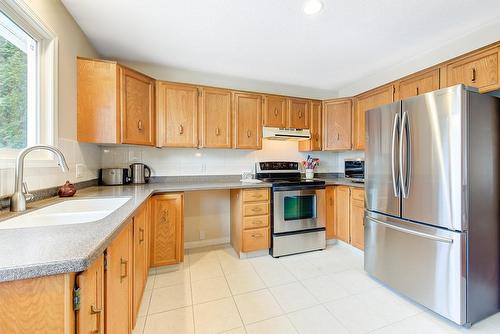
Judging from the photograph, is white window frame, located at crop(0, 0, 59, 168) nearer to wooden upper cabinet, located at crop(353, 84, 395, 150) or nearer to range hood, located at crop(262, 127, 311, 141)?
range hood, located at crop(262, 127, 311, 141)

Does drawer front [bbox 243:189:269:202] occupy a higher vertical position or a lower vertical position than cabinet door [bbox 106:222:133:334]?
higher

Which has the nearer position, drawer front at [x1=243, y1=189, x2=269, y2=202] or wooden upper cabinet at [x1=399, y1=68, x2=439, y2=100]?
wooden upper cabinet at [x1=399, y1=68, x2=439, y2=100]

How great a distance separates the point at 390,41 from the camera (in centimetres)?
220

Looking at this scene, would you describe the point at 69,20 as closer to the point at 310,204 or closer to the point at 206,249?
the point at 206,249

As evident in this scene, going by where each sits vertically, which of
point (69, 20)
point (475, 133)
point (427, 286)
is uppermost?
point (69, 20)

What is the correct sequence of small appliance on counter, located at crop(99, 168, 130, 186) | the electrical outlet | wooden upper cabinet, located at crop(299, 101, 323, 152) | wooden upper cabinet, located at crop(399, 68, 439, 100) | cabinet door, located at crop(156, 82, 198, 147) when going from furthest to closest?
1. wooden upper cabinet, located at crop(299, 101, 323, 152)
2. cabinet door, located at crop(156, 82, 198, 147)
3. small appliance on counter, located at crop(99, 168, 130, 186)
4. wooden upper cabinet, located at crop(399, 68, 439, 100)
5. the electrical outlet

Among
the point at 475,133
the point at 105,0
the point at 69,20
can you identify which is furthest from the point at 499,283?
the point at 69,20

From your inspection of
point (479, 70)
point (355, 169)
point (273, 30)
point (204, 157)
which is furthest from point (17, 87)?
point (355, 169)

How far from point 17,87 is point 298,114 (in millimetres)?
2893

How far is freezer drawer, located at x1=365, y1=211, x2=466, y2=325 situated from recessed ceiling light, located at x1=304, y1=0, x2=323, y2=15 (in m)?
1.90

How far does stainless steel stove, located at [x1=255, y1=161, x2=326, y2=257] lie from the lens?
267cm

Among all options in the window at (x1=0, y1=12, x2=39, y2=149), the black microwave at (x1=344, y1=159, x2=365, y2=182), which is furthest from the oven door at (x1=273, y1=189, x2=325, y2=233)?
the window at (x1=0, y1=12, x2=39, y2=149)

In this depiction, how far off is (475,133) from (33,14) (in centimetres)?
311

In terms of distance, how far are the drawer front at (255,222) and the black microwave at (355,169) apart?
1.49m
